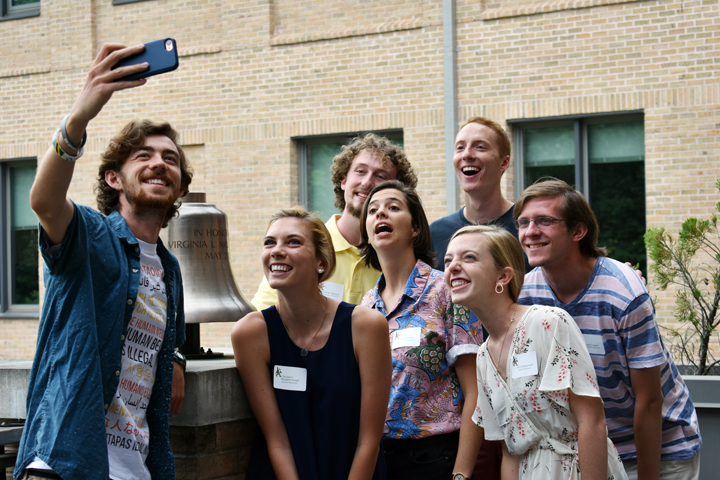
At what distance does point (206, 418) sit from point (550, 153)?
7826 millimetres

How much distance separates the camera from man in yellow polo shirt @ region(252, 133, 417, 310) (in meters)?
3.87

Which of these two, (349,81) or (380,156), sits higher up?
(349,81)

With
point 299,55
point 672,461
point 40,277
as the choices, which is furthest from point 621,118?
point 40,277

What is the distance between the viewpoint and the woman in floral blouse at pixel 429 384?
3.04 metres

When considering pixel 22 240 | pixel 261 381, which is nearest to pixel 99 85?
pixel 261 381

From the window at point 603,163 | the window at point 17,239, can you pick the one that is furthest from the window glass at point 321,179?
the window at point 17,239

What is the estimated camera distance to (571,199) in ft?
10.5

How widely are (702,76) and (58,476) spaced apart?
860 cm

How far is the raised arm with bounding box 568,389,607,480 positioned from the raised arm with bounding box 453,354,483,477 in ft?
1.46

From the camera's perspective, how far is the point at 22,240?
13.4 m

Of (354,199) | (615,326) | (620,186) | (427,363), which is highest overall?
(620,186)

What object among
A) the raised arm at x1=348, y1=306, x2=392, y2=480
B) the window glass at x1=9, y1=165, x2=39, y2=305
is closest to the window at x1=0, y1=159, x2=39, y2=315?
the window glass at x1=9, y1=165, x2=39, y2=305

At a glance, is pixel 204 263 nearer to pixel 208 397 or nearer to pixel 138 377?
pixel 208 397

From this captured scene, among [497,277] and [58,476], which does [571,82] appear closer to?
[497,277]
